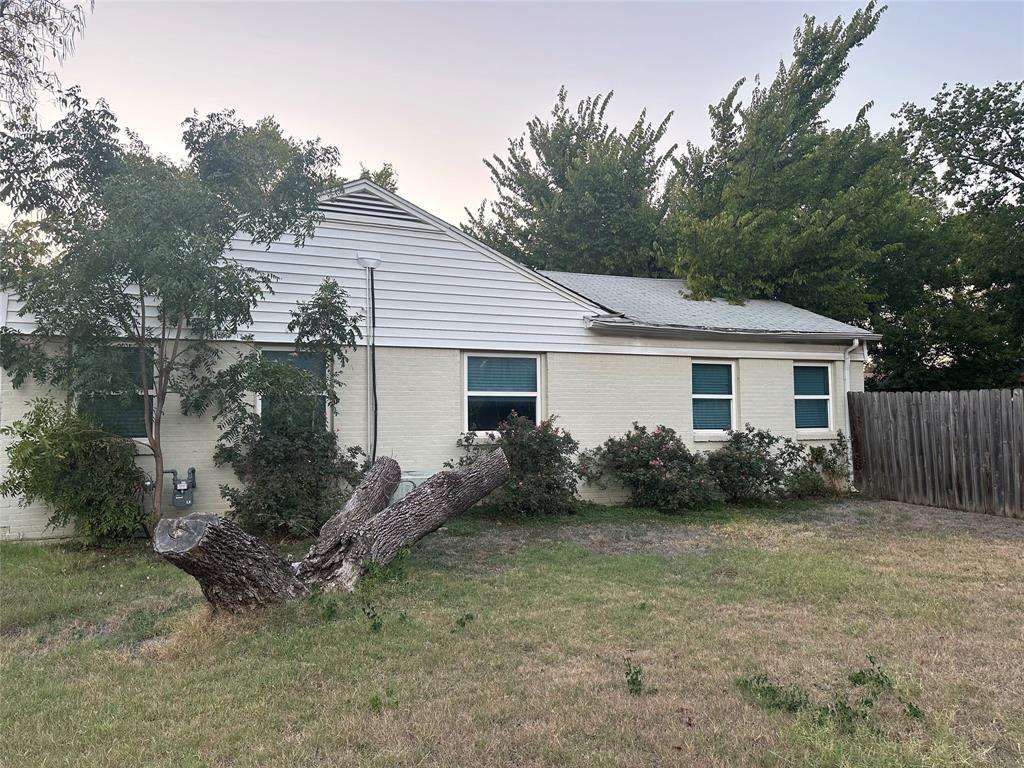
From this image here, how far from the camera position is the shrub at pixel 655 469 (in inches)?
398

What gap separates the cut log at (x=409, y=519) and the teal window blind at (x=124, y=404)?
11.9 feet

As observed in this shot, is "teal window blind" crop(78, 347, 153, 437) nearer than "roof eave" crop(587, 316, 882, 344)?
Yes

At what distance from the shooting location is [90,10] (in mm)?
8469

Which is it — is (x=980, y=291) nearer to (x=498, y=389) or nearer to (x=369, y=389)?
(x=498, y=389)

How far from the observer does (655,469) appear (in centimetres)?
1016

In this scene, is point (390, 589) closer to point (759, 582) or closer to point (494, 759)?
point (494, 759)

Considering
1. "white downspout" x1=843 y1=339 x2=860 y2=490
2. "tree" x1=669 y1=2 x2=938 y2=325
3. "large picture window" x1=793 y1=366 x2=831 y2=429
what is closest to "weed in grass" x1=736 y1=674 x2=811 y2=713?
"large picture window" x1=793 y1=366 x2=831 y2=429

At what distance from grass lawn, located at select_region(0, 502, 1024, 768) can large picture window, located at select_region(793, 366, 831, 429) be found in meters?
5.74

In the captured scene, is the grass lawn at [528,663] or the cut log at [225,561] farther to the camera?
the cut log at [225,561]

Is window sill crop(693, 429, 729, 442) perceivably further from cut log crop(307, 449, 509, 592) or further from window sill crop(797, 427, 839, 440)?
cut log crop(307, 449, 509, 592)

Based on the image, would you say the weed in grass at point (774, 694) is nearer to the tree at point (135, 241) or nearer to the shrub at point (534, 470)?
the shrub at point (534, 470)

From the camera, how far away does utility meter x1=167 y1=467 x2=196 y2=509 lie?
26.9ft

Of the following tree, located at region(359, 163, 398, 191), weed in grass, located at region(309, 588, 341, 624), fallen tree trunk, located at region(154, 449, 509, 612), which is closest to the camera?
fallen tree trunk, located at region(154, 449, 509, 612)

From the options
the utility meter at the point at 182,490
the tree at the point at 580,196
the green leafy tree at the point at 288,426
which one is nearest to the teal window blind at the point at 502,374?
the green leafy tree at the point at 288,426
